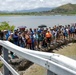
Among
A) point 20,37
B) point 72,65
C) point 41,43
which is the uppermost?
point 72,65

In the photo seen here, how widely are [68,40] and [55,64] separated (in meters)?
26.2

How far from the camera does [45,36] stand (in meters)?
20.9

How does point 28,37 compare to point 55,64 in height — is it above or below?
below

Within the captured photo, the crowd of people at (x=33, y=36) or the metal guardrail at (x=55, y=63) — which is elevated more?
the metal guardrail at (x=55, y=63)

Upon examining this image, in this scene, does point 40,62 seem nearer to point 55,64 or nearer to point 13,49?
point 55,64

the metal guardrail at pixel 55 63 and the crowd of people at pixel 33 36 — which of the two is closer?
the metal guardrail at pixel 55 63

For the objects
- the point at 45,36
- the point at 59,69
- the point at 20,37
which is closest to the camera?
the point at 59,69

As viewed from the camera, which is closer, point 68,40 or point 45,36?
point 45,36

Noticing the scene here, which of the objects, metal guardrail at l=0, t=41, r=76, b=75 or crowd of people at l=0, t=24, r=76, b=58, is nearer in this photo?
metal guardrail at l=0, t=41, r=76, b=75

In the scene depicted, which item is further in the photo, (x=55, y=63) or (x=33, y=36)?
(x=33, y=36)

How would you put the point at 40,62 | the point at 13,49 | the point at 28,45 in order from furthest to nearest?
the point at 28,45 → the point at 13,49 → the point at 40,62

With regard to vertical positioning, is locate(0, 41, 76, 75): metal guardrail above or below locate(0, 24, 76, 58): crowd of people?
above

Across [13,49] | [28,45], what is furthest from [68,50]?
[13,49]

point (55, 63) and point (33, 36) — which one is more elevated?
point (55, 63)
